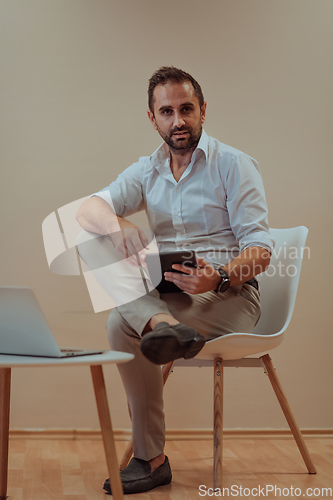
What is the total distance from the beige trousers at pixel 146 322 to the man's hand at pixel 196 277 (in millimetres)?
64

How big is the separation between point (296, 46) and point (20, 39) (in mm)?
1155

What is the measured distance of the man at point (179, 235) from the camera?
122 cm

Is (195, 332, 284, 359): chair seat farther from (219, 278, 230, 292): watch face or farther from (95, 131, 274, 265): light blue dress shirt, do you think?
(95, 131, 274, 265): light blue dress shirt

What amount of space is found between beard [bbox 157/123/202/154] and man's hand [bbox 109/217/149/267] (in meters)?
0.35

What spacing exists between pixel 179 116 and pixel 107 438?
1.01 metres

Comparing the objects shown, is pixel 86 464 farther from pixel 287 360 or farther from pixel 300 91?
pixel 300 91

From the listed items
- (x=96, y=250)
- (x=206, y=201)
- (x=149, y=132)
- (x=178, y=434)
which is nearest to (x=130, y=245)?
(x=96, y=250)

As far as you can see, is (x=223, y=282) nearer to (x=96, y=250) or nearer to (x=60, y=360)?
(x=96, y=250)

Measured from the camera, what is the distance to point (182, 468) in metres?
1.46

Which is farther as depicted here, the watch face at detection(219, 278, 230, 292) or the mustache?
the mustache

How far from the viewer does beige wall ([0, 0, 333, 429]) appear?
191cm

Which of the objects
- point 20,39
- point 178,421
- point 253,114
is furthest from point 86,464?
point 20,39


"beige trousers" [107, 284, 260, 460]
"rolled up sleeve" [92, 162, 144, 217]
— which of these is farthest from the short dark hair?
"beige trousers" [107, 284, 260, 460]

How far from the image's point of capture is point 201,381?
1.93 metres
